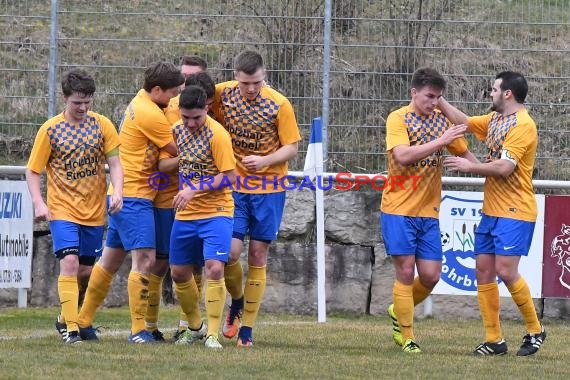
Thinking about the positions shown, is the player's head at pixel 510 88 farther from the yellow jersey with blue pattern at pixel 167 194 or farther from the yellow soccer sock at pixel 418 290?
the yellow jersey with blue pattern at pixel 167 194

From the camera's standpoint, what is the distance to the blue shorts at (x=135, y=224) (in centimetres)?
872

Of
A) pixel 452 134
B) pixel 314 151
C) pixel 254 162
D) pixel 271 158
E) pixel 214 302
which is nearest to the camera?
pixel 452 134

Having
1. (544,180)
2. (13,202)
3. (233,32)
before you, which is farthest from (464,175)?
(13,202)

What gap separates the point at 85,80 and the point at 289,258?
4.16 meters

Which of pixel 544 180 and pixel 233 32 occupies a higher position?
pixel 233 32

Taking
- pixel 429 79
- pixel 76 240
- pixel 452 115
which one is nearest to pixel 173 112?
pixel 76 240

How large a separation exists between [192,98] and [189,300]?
5.12 feet

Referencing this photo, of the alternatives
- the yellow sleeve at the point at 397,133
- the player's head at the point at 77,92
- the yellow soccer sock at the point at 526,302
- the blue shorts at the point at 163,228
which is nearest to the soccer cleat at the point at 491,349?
the yellow soccer sock at the point at 526,302

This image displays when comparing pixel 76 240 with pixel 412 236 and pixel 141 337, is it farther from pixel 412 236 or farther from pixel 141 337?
pixel 412 236

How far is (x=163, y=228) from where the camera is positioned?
9.14 metres

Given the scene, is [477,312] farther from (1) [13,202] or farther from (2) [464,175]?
(1) [13,202]

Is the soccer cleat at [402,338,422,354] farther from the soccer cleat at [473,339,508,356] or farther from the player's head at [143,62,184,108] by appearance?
the player's head at [143,62,184,108]

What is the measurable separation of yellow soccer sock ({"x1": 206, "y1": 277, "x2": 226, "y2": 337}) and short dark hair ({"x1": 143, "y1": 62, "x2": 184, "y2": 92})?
4.88ft

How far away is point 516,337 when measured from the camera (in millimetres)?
10180
